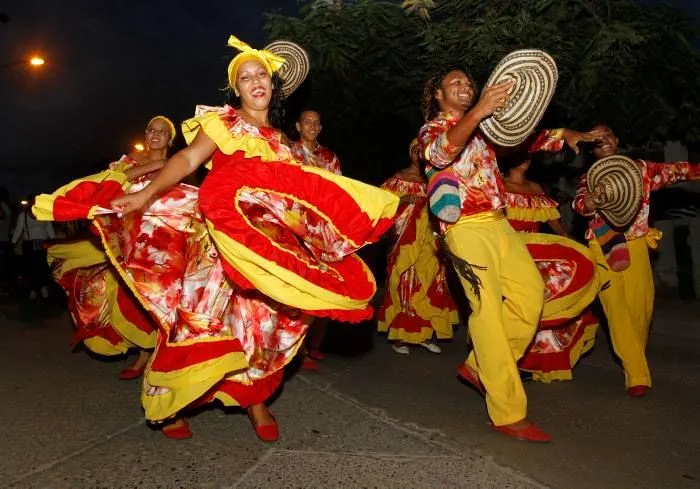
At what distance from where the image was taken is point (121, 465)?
10.7ft

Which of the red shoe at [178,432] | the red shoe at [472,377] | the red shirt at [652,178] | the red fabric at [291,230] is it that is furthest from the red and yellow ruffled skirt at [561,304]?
the red shoe at [178,432]

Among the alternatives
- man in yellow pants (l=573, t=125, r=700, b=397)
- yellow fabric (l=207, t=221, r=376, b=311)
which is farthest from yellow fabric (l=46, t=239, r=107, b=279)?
man in yellow pants (l=573, t=125, r=700, b=397)

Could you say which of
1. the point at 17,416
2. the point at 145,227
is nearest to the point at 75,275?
the point at 17,416

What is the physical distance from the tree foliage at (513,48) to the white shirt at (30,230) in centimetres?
562

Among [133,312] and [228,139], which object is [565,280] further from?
[133,312]

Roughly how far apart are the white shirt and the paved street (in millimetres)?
6506

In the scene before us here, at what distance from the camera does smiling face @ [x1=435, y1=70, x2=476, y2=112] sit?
388 cm

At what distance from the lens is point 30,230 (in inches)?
448

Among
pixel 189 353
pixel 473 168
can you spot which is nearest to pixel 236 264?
pixel 189 353

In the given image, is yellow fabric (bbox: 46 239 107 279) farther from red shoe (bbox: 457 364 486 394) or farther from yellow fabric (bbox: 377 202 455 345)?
red shoe (bbox: 457 364 486 394)

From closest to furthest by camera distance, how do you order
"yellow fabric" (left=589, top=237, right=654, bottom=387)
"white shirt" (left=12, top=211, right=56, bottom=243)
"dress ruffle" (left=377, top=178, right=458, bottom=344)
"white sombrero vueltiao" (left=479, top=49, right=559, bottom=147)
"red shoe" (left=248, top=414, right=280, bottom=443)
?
"white sombrero vueltiao" (left=479, top=49, right=559, bottom=147) → "red shoe" (left=248, top=414, right=280, bottom=443) → "yellow fabric" (left=589, top=237, right=654, bottom=387) → "dress ruffle" (left=377, top=178, right=458, bottom=344) → "white shirt" (left=12, top=211, right=56, bottom=243)

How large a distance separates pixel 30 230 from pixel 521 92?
1015cm

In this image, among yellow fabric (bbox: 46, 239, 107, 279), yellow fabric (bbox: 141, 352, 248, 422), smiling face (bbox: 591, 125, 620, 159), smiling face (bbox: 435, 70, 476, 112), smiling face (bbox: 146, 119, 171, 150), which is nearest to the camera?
yellow fabric (bbox: 141, 352, 248, 422)

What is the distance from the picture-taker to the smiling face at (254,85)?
368cm
